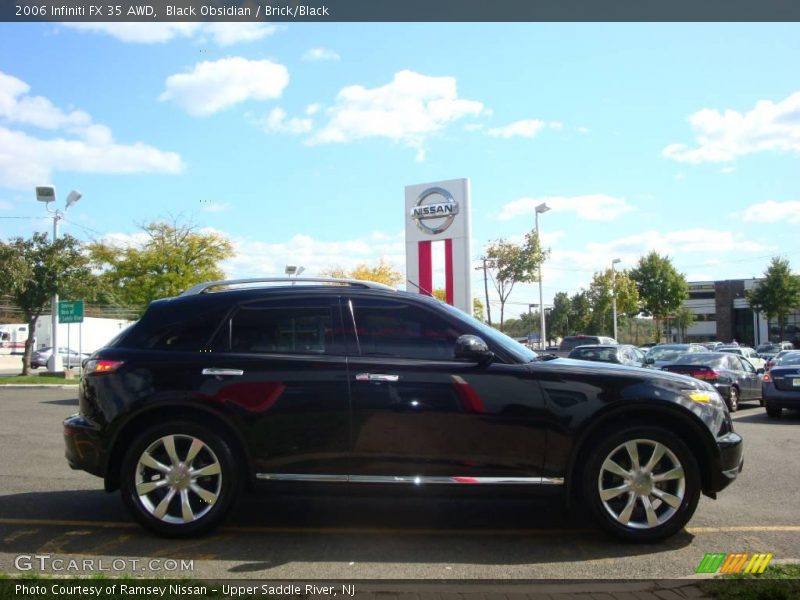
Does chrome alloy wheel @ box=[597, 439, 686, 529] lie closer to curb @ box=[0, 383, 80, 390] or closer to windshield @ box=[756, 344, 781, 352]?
curb @ box=[0, 383, 80, 390]

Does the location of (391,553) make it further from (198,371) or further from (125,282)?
(125,282)

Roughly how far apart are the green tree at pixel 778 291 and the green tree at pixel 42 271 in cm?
5536

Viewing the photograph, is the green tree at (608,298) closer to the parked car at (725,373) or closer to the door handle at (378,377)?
the parked car at (725,373)

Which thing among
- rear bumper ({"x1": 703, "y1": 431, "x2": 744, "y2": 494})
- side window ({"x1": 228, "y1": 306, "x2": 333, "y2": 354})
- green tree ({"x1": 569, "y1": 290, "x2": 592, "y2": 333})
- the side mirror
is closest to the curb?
side window ({"x1": 228, "y1": 306, "x2": 333, "y2": 354})

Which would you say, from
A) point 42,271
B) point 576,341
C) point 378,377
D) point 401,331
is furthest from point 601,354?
point 42,271

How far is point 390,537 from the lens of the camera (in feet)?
16.6

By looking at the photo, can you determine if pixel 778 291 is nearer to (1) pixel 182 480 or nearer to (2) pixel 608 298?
(2) pixel 608 298

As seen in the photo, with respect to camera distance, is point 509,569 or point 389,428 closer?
point 509,569

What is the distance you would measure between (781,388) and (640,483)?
1037 centimetres

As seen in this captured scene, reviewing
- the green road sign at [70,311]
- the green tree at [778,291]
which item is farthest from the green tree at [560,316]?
the green road sign at [70,311]

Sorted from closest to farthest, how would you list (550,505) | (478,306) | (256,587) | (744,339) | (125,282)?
(256,587), (550,505), (125,282), (478,306), (744,339)

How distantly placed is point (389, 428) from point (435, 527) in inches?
38.9

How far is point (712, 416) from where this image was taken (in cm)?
503

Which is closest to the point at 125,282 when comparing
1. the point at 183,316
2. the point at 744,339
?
the point at 183,316
